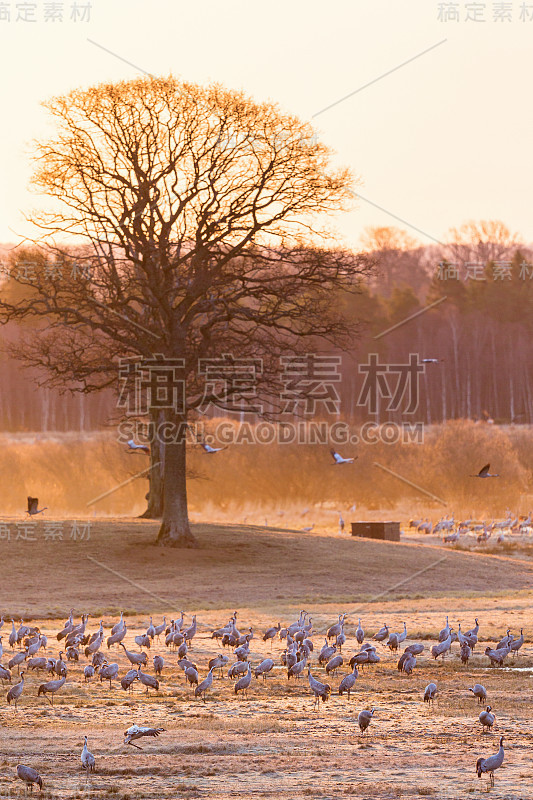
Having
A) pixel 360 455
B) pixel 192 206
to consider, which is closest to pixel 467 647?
pixel 192 206

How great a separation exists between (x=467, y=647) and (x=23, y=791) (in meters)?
10.2

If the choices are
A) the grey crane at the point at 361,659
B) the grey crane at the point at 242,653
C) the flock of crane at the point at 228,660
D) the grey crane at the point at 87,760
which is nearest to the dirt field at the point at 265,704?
the grey crane at the point at 87,760

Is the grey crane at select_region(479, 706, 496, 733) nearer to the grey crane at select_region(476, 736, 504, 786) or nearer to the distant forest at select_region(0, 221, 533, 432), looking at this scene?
the grey crane at select_region(476, 736, 504, 786)

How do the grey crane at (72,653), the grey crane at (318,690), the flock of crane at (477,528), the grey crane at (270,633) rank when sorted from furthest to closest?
the flock of crane at (477,528) < the grey crane at (270,633) < the grey crane at (72,653) < the grey crane at (318,690)

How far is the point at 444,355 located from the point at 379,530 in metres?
55.1

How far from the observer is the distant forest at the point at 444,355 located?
3686 inches

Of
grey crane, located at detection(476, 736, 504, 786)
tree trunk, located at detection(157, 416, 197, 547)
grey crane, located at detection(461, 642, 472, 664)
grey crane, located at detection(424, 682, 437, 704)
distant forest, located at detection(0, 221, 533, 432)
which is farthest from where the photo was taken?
distant forest, located at detection(0, 221, 533, 432)

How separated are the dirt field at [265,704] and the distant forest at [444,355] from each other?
179 ft

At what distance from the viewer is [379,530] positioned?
1758 inches

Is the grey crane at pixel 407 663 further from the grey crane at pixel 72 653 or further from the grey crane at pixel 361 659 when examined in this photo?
the grey crane at pixel 72 653

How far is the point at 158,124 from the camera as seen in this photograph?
3612 cm

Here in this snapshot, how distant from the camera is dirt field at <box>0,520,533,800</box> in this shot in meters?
12.6

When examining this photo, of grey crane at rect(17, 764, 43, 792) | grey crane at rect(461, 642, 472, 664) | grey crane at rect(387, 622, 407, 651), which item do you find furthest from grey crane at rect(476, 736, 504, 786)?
grey crane at rect(387, 622, 407, 651)

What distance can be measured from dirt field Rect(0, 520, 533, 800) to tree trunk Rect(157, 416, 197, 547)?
1.66 metres
